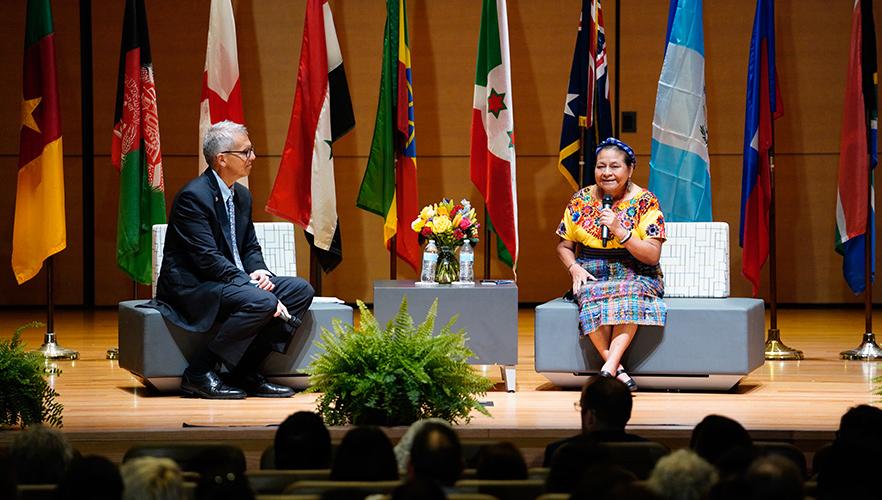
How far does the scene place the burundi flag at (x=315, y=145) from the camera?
7387 millimetres

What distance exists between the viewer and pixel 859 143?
7.23 metres

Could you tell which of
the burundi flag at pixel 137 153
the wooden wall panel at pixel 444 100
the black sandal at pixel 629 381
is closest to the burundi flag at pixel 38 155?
the burundi flag at pixel 137 153

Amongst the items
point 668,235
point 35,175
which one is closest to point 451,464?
point 668,235

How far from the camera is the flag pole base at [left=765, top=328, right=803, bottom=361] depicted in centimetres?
707

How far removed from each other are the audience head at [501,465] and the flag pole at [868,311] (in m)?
4.62

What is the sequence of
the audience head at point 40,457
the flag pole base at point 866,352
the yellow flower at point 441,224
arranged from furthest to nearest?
the flag pole base at point 866,352
the yellow flower at point 441,224
the audience head at point 40,457

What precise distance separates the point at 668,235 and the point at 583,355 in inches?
32.7

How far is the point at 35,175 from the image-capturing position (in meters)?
7.29

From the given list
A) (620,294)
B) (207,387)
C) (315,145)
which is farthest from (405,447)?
(315,145)

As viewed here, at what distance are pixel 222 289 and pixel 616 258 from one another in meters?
1.86

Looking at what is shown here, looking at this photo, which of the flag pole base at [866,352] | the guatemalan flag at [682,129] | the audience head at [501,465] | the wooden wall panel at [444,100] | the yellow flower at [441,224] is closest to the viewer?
the audience head at [501,465]

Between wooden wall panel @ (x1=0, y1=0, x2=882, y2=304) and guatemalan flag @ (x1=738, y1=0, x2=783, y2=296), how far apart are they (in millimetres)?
2347

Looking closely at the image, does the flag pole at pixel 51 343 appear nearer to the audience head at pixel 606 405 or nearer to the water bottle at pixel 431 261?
the water bottle at pixel 431 261

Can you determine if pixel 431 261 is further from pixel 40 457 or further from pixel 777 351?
pixel 40 457
